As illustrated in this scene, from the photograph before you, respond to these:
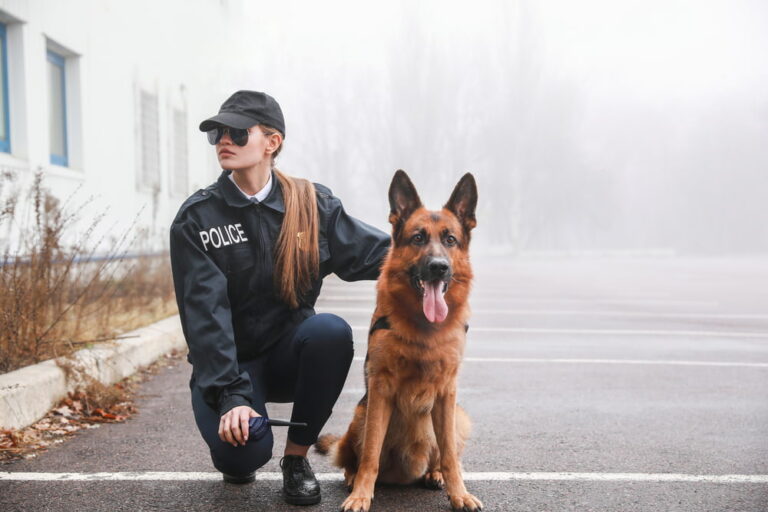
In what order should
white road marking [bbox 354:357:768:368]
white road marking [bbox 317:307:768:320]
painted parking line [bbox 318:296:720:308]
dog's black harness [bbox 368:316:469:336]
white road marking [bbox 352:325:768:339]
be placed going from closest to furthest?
dog's black harness [bbox 368:316:469:336] < white road marking [bbox 354:357:768:368] < white road marking [bbox 352:325:768:339] < white road marking [bbox 317:307:768:320] < painted parking line [bbox 318:296:720:308]

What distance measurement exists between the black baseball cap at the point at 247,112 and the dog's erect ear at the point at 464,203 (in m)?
0.92

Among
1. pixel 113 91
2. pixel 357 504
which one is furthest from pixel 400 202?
pixel 113 91

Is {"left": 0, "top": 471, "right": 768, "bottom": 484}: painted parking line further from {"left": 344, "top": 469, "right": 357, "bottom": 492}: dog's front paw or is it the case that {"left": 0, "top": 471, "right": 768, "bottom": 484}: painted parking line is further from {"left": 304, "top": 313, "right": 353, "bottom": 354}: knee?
{"left": 304, "top": 313, "right": 353, "bottom": 354}: knee

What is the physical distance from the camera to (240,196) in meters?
3.40

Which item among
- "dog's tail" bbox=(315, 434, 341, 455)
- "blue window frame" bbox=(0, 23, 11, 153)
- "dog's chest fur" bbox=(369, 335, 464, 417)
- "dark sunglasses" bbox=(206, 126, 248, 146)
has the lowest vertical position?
"dog's tail" bbox=(315, 434, 341, 455)

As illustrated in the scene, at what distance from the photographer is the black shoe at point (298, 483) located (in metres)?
3.23

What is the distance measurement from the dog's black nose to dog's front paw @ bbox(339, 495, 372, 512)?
100cm

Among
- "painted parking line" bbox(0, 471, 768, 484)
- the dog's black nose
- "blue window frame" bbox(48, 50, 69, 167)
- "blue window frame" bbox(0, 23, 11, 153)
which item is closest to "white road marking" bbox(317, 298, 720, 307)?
"blue window frame" bbox(48, 50, 69, 167)

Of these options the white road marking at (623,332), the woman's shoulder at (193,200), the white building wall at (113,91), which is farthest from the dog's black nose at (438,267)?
the white road marking at (623,332)

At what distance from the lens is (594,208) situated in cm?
4712

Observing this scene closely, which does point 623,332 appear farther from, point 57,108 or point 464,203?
point 57,108

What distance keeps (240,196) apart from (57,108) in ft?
27.8

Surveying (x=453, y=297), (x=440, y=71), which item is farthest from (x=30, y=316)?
(x=440, y=71)

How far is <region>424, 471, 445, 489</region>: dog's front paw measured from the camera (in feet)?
11.3
